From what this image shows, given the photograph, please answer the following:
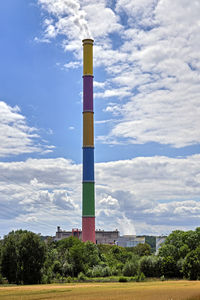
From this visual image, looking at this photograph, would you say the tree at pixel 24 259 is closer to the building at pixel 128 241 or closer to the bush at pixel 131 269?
the bush at pixel 131 269

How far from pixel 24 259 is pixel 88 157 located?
31352mm

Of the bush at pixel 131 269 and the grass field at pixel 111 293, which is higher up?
the bush at pixel 131 269

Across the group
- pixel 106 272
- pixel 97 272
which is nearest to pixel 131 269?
pixel 106 272

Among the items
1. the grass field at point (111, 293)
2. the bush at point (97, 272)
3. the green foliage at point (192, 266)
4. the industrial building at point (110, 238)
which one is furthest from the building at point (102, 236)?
the grass field at point (111, 293)

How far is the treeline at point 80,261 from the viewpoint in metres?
62.7

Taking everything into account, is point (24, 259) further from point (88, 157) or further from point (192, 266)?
point (88, 157)

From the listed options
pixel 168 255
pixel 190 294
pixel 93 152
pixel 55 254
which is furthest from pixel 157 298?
pixel 93 152

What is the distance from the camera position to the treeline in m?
62.7

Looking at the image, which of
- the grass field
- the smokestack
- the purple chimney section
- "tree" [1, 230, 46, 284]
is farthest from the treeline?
the purple chimney section

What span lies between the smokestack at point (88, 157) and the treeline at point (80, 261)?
12.4 ft

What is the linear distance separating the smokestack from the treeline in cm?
379

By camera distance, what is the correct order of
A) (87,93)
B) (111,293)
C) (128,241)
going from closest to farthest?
(111,293) → (87,93) → (128,241)

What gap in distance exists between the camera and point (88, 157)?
89312 millimetres

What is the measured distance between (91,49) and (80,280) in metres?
48.8
